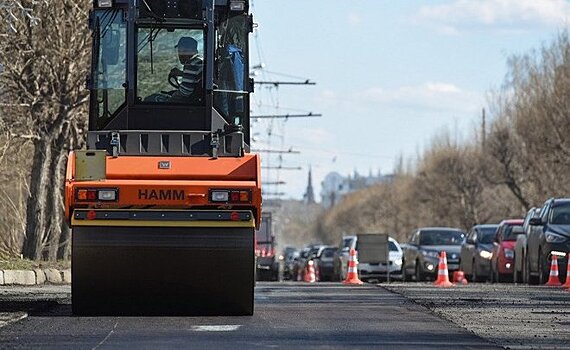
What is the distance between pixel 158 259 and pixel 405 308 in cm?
391

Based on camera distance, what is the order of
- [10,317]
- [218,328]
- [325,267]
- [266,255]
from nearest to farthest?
[218,328], [10,317], [325,267], [266,255]

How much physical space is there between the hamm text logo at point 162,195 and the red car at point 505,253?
19078 millimetres

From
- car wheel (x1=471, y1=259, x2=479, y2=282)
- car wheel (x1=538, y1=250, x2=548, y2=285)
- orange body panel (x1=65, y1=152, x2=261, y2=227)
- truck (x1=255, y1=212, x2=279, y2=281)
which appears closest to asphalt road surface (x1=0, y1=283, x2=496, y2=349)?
orange body panel (x1=65, y1=152, x2=261, y2=227)

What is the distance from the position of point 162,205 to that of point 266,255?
4563 centimetres

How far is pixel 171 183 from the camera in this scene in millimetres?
16406

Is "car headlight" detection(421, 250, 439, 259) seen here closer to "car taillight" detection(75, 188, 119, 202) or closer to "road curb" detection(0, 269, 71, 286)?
"road curb" detection(0, 269, 71, 286)

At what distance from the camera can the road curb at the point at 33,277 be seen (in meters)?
26.6

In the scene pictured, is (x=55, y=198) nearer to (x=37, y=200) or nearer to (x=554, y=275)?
(x=37, y=200)

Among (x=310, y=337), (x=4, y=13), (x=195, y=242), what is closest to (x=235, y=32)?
(x=195, y=242)

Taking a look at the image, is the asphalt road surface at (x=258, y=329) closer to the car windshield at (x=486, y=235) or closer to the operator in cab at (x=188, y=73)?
the operator in cab at (x=188, y=73)

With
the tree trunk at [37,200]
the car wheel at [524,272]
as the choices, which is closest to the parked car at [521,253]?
the car wheel at [524,272]

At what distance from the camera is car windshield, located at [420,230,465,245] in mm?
42188

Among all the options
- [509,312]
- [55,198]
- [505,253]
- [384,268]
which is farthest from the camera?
[384,268]

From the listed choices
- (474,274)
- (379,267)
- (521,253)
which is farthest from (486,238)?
(521,253)
